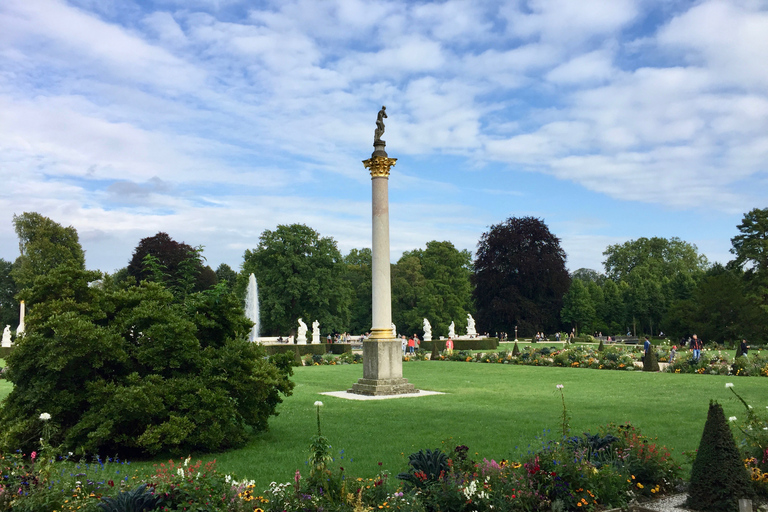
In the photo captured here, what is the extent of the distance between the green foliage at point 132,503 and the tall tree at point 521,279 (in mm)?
54579

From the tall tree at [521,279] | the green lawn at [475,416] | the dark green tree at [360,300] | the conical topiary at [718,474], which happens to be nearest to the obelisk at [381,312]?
the green lawn at [475,416]

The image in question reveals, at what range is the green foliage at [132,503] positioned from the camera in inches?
201

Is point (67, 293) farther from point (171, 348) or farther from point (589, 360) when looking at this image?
point (589, 360)

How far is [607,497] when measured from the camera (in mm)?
6176

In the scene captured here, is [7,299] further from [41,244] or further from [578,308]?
[578,308]

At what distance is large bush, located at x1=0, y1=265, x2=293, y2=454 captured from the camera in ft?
27.2

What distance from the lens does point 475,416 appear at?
40.7 feet

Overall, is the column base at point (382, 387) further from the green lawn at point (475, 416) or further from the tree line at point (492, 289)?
the tree line at point (492, 289)

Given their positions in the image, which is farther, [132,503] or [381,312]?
[381,312]

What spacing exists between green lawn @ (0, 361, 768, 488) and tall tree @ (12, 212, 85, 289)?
44423 mm

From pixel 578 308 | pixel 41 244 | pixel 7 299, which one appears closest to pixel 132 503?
pixel 41 244

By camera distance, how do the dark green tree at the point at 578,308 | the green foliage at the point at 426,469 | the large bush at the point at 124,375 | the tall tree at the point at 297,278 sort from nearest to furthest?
the green foliage at the point at 426,469 → the large bush at the point at 124,375 → the tall tree at the point at 297,278 → the dark green tree at the point at 578,308

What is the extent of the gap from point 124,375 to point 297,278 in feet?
150

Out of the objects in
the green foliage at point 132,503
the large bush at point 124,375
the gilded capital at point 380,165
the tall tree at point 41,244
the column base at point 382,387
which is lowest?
the column base at point 382,387
